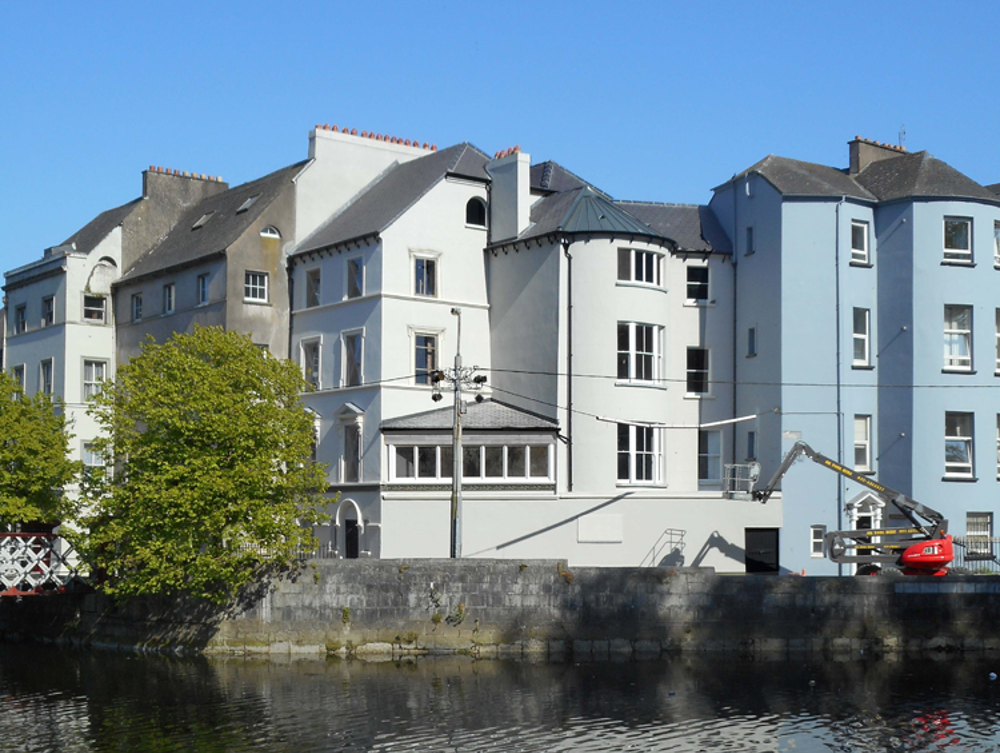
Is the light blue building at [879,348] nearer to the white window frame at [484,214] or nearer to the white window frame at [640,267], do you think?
the white window frame at [640,267]

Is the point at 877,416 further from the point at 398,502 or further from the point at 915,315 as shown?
the point at 398,502

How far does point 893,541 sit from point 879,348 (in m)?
9.15

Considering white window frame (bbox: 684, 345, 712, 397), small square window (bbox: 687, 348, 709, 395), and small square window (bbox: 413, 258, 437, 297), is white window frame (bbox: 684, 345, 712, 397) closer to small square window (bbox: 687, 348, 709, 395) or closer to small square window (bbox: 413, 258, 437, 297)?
small square window (bbox: 687, 348, 709, 395)

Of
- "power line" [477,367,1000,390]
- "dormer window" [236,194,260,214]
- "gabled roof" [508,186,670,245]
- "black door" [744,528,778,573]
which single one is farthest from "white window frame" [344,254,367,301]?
"black door" [744,528,778,573]

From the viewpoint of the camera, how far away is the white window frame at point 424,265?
2007 inches

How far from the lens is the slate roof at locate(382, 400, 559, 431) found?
4869cm

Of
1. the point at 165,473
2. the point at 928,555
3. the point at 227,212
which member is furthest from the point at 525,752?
the point at 227,212

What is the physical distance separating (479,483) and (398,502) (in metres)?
2.99

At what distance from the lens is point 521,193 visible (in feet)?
171

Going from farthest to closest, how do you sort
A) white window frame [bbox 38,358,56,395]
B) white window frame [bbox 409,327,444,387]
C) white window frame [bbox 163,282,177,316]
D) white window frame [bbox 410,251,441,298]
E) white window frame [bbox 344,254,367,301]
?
white window frame [bbox 38,358,56,395] < white window frame [bbox 163,282,177,316] < white window frame [bbox 344,254,367,301] < white window frame [bbox 410,251,441,298] < white window frame [bbox 409,327,444,387]

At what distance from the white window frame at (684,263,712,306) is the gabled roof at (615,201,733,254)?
0.80 meters

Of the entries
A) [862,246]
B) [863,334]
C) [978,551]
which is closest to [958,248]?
[862,246]

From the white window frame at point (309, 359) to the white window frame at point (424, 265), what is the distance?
4755mm

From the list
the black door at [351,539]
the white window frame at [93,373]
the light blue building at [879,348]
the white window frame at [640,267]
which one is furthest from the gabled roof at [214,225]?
the light blue building at [879,348]
